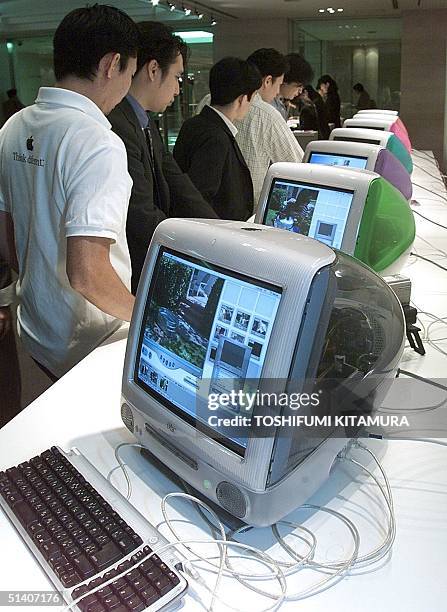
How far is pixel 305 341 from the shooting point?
897 mm

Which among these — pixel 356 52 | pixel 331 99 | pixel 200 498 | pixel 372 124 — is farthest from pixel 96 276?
pixel 356 52

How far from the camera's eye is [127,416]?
119cm

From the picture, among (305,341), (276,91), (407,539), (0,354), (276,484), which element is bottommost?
(0,354)

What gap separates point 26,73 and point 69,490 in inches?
226

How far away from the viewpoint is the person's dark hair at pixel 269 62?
3814 mm

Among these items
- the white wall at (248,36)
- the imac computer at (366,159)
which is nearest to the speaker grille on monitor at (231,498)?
the imac computer at (366,159)

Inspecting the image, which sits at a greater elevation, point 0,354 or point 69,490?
point 69,490

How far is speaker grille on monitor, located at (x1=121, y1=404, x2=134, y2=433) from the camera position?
46.5 inches

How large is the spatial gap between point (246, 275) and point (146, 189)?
4.61 ft

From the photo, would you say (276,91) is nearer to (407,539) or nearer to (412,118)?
(407,539)

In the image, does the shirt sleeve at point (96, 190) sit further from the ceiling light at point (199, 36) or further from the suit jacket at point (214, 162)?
the ceiling light at point (199, 36)

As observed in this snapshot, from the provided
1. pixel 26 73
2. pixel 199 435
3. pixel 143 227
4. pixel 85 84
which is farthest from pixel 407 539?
pixel 26 73

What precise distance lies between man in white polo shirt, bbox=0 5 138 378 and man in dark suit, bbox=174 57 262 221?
4.05 ft

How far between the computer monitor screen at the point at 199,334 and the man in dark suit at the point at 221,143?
6.46 ft
